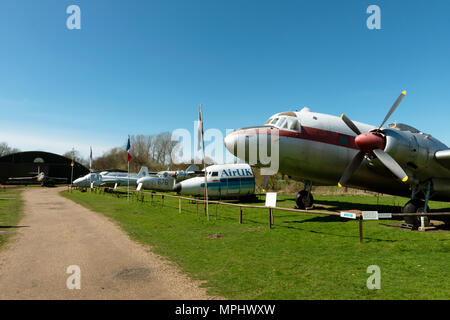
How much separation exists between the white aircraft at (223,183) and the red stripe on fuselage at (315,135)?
430 inches

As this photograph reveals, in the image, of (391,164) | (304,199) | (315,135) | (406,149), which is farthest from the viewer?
(304,199)

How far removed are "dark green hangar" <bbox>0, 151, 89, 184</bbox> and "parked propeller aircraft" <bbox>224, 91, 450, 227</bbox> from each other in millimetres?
75323

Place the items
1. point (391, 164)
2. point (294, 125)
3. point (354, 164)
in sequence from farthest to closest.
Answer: point (294, 125) < point (354, 164) < point (391, 164)

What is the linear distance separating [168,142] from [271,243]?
315 feet

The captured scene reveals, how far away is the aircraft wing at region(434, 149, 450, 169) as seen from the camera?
42.8ft

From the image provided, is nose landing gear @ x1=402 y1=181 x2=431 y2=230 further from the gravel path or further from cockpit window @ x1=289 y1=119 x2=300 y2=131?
the gravel path

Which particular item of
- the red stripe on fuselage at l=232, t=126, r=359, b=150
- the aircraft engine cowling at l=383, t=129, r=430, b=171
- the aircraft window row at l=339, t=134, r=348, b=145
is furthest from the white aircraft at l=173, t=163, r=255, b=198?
the aircraft engine cowling at l=383, t=129, r=430, b=171

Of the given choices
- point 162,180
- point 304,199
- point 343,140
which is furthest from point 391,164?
point 162,180

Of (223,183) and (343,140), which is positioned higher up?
(343,140)

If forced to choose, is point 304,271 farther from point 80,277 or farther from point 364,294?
point 80,277

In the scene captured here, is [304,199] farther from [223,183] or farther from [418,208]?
[223,183]

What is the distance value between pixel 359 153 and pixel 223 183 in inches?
569

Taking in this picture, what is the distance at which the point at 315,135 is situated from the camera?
15.4 m
